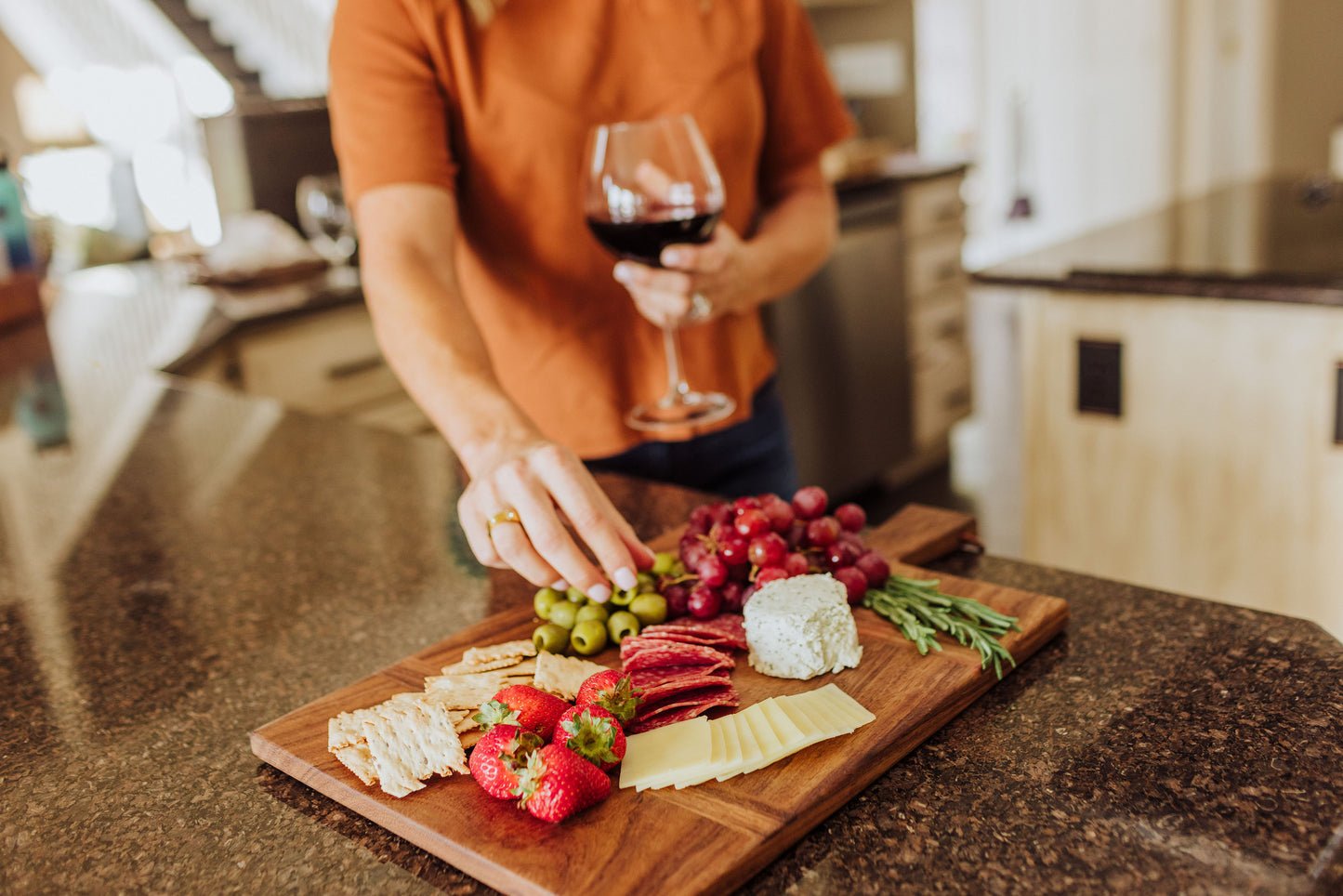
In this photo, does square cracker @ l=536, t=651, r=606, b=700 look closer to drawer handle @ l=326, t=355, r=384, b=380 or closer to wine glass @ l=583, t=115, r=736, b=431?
wine glass @ l=583, t=115, r=736, b=431

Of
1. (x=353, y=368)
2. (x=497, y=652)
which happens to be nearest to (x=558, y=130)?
(x=497, y=652)

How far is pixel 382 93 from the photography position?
1194mm

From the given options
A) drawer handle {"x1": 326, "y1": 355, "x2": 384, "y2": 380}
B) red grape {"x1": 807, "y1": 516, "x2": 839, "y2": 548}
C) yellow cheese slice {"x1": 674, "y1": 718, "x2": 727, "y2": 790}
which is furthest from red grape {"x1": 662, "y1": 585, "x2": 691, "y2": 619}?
drawer handle {"x1": 326, "y1": 355, "x2": 384, "y2": 380}

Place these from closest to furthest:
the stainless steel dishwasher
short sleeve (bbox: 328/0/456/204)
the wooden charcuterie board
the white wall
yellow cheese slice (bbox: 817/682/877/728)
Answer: the wooden charcuterie board < yellow cheese slice (bbox: 817/682/877/728) < short sleeve (bbox: 328/0/456/204) < the stainless steel dishwasher < the white wall

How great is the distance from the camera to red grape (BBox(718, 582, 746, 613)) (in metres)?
0.89

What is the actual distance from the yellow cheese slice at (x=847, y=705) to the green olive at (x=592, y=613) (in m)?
0.20

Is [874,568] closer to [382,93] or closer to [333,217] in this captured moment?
[382,93]

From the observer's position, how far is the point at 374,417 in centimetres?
252

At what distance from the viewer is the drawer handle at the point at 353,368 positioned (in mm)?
2473

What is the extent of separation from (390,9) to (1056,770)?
3.26 ft

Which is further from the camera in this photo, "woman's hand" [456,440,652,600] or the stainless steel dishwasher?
the stainless steel dishwasher

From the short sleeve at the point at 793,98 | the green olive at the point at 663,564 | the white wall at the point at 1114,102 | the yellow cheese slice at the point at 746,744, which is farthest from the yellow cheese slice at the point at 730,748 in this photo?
the white wall at the point at 1114,102

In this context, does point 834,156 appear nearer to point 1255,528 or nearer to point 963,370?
point 963,370

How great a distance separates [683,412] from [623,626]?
0.33 meters
